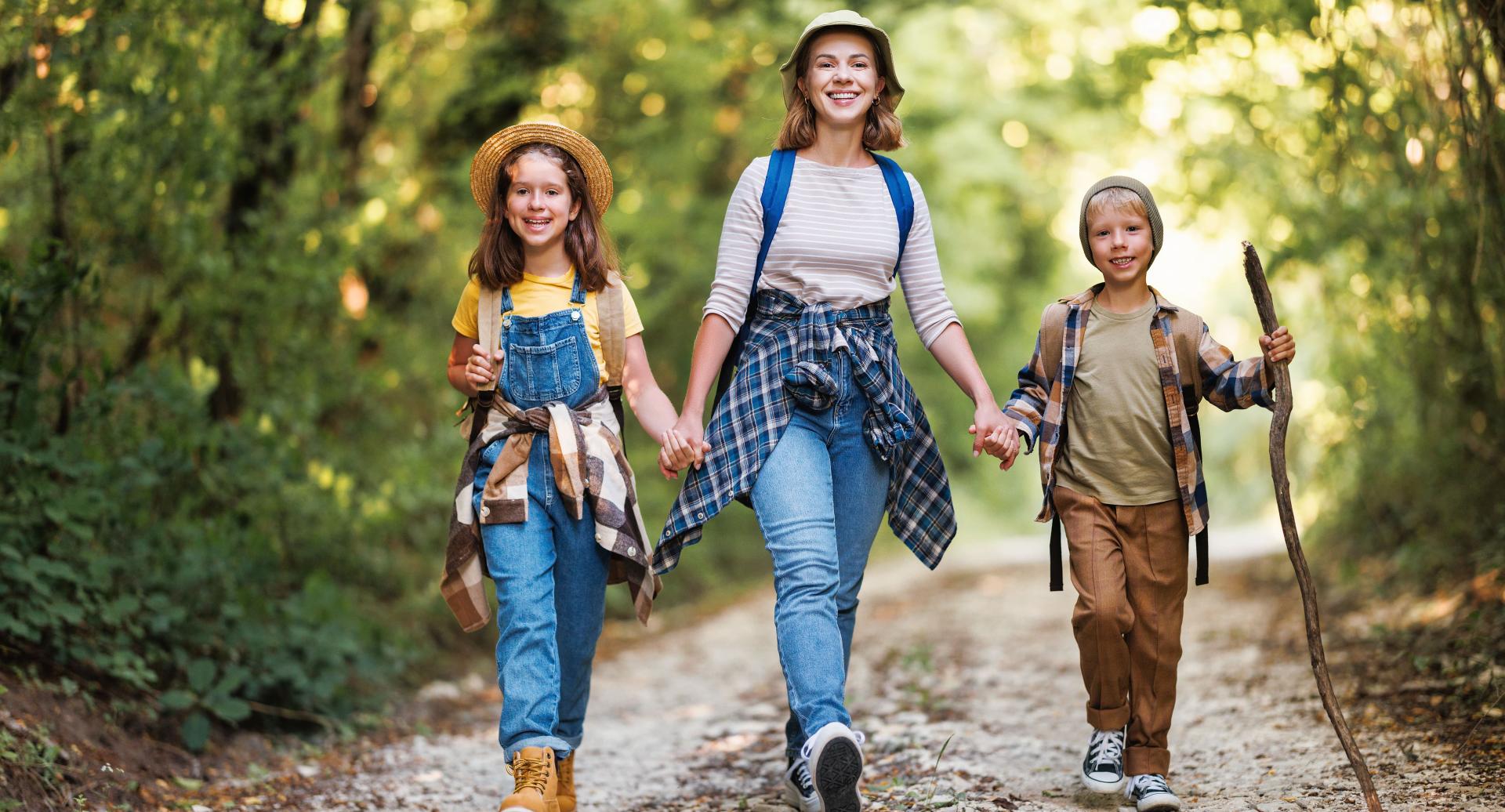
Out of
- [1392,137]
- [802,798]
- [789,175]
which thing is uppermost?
[1392,137]

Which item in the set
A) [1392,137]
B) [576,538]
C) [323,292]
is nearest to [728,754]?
[576,538]

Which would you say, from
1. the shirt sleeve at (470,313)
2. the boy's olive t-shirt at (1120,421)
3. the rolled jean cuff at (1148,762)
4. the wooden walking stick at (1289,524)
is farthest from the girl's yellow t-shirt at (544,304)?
the rolled jean cuff at (1148,762)

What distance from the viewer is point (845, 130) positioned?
3688 millimetres

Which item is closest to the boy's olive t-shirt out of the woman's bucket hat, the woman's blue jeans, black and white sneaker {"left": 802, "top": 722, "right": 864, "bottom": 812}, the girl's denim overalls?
the woman's blue jeans

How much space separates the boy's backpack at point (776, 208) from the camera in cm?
358

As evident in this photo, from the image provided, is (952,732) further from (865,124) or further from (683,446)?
(865,124)

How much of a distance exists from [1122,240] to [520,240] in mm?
1706

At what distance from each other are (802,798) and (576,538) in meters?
0.98

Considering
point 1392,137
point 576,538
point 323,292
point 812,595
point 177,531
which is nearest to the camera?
point 812,595

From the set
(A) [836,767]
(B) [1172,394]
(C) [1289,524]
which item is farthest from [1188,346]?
(A) [836,767]

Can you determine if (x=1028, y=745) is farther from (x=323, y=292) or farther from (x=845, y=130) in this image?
(x=323, y=292)

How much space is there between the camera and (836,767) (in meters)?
3.15

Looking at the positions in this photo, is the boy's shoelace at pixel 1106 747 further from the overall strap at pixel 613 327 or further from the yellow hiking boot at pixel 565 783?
the overall strap at pixel 613 327

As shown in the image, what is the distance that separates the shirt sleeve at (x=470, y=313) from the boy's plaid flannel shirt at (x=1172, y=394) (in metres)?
1.54
